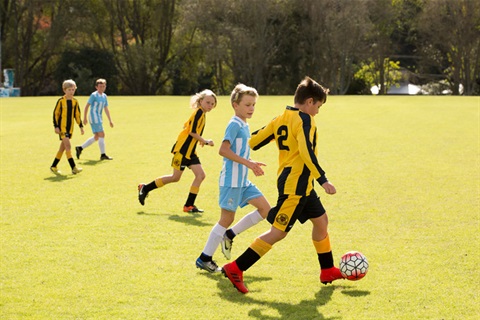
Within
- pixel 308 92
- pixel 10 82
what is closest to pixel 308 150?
pixel 308 92

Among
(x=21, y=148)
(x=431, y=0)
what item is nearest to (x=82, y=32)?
(x=431, y=0)

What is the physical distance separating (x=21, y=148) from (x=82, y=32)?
40.7 meters

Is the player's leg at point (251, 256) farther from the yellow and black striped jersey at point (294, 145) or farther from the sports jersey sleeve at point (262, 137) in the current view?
the sports jersey sleeve at point (262, 137)

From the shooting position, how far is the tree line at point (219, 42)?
185ft

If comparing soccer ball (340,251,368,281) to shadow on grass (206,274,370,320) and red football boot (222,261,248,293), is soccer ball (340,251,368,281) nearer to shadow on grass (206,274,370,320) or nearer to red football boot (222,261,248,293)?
shadow on grass (206,274,370,320)

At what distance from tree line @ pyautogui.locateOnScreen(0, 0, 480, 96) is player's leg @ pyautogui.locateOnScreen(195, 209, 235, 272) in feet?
157

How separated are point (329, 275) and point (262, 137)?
4.23 ft

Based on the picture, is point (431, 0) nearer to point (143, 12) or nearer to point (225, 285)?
point (143, 12)

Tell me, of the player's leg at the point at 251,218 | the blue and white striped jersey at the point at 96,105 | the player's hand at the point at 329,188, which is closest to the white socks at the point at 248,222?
the player's leg at the point at 251,218

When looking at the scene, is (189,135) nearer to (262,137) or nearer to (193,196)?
(193,196)

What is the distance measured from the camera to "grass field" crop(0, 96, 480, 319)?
19.5 ft

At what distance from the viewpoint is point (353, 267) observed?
6.49 m

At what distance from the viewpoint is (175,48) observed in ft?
200

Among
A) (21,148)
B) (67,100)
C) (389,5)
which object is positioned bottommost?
(21,148)
